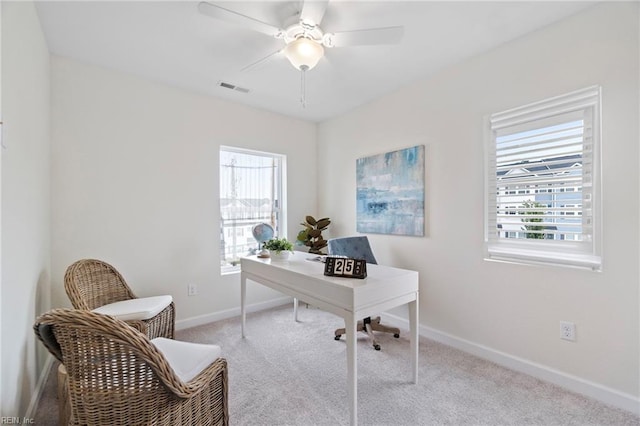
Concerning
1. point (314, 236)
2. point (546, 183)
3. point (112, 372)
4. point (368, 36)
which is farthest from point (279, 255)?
point (546, 183)

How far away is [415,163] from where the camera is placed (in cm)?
294

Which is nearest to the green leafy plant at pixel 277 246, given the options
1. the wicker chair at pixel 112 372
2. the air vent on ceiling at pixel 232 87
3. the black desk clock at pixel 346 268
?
the black desk clock at pixel 346 268

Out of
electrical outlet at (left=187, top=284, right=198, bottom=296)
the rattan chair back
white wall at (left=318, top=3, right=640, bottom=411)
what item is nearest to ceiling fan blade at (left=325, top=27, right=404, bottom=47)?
white wall at (left=318, top=3, right=640, bottom=411)

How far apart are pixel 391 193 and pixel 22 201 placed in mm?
2886

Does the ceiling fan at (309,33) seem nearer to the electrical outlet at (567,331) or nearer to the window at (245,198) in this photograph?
the window at (245,198)

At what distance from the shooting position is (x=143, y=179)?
2.87 meters

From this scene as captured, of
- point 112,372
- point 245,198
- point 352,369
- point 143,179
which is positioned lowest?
point 352,369

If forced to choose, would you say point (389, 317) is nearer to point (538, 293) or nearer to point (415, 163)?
point (538, 293)

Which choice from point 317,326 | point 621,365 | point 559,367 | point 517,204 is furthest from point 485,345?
point 317,326

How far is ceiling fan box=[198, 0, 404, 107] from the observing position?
65.9 inches

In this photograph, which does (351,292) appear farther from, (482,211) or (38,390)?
(38,390)

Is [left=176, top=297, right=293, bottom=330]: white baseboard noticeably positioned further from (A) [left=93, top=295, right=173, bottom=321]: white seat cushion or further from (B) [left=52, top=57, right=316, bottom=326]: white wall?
(A) [left=93, top=295, right=173, bottom=321]: white seat cushion

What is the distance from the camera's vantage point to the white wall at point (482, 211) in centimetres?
180

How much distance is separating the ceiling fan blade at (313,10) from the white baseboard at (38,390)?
2.76m
